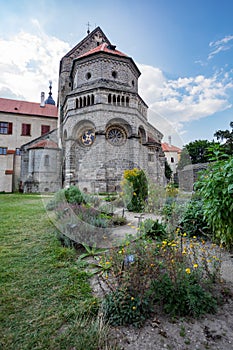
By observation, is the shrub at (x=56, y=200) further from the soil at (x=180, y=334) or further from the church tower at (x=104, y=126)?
the church tower at (x=104, y=126)

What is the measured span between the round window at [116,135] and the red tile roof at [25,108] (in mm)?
13852

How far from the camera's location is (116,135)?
15266 millimetres

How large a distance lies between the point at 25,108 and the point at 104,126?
17.2 m

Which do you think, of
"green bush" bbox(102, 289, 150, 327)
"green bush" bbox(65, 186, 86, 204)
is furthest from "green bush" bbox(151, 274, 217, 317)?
"green bush" bbox(65, 186, 86, 204)

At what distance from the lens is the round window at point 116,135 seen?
581 inches

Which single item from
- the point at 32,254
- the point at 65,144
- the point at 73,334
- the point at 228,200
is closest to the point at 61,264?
the point at 32,254

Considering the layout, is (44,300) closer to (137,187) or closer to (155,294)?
(155,294)

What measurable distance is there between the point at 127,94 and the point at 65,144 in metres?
6.88

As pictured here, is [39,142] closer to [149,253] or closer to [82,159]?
[82,159]

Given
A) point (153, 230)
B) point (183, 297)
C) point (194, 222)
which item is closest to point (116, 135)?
point (194, 222)

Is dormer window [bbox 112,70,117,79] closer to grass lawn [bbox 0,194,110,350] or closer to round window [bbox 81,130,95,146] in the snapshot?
round window [bbox 81,130,95,146]

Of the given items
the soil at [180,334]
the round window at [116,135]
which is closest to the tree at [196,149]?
the round window at [116,135]

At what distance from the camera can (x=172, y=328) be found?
5.29 ft

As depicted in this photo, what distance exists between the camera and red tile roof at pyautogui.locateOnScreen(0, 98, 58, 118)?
24.2 metres
